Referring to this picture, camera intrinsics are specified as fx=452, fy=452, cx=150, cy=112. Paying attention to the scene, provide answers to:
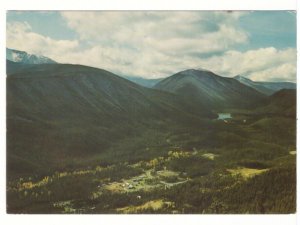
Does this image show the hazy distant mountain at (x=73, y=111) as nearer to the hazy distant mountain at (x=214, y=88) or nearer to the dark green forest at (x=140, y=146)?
the dark green forest at (x=140, y=146)

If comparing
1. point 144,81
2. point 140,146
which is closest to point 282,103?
point 144,81

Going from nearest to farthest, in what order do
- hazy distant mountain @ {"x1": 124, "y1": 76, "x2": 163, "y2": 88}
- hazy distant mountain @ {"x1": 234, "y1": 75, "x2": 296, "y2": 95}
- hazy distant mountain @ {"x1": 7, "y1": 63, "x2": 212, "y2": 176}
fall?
hazy distant mountain @ {"x1": 7, "y1": 63, "x2": 212, "y2": 176} < hazy distant mountain @ {"x1": 234, "y1": 75, "x2": 296, "y2": 95} < hazy distant mountain @ {"x1": 124, "y1": 76, "x2": 163, "y2": 88}

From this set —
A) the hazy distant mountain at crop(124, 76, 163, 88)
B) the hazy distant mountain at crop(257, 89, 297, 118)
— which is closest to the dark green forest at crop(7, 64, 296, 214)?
the hazy distant mountain at crop(257, 89, 297, 118)

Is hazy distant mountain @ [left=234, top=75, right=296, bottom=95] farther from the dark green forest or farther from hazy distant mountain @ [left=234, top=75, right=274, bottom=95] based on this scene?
the dark green forest

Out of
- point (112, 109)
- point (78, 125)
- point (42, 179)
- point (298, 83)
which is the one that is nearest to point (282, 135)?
point (298, 83)

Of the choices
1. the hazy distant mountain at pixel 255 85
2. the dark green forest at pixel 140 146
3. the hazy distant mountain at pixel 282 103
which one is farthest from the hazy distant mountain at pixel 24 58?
the hazy distant mountain at pixel 282 103

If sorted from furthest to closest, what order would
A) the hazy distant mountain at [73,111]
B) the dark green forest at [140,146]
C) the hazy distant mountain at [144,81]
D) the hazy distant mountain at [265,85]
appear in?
the hazy distant mountain at [144,81]
the hazy distant mountain at [265,85]
the hazy distant mountain at [73,111]
the dark green forest at [140,146]
